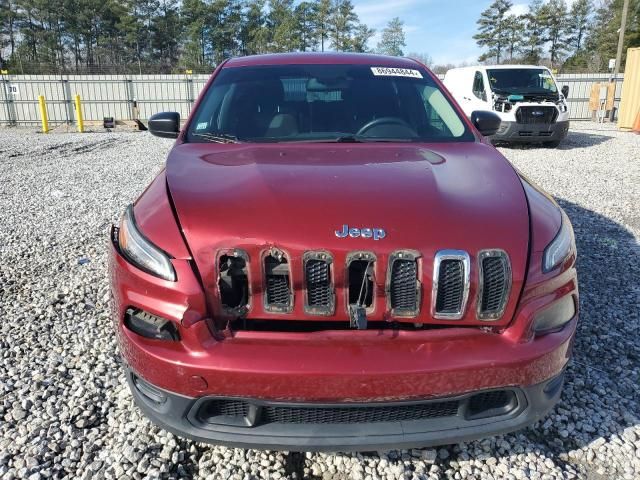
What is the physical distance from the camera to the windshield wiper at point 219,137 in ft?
9.14

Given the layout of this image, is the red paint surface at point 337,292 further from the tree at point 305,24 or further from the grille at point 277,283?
the tree at point 305,24

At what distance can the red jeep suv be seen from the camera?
5.42 feet

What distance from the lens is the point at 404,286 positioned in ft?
5.65

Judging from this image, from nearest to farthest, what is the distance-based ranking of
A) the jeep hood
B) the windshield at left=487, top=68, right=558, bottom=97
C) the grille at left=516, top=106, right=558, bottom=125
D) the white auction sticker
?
1. the jeep hood
2. the white auction sticker
3. the grille at left=516, top=106, right=558, bottom=125
4. the windshield at left=487, top=68, right=558, bottom=97

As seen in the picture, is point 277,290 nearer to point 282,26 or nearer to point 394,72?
point 394,72

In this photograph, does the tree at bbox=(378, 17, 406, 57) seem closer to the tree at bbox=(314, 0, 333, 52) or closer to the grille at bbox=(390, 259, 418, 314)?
the tree at bbox=(314, 0, 333, 52)

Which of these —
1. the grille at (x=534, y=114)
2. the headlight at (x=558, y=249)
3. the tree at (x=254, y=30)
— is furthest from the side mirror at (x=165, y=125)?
the tree at (x=254, y=30)

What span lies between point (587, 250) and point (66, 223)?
546 centimetres

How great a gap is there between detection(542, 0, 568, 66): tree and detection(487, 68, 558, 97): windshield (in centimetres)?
5229

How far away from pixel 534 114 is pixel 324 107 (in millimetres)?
10291

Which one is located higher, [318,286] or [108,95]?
[108,95]

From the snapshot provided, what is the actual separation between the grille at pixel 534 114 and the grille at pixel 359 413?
37.4 ft

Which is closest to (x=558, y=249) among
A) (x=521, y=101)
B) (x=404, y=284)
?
(x=404, y=284)

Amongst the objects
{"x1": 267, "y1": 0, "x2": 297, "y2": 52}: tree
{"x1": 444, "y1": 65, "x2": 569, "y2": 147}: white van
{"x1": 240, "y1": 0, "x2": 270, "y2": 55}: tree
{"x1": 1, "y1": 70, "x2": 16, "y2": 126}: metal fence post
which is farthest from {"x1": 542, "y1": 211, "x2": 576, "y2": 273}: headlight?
{"x1": 240, "y1": 0, "x2": 270, "y2": 55}: tree
